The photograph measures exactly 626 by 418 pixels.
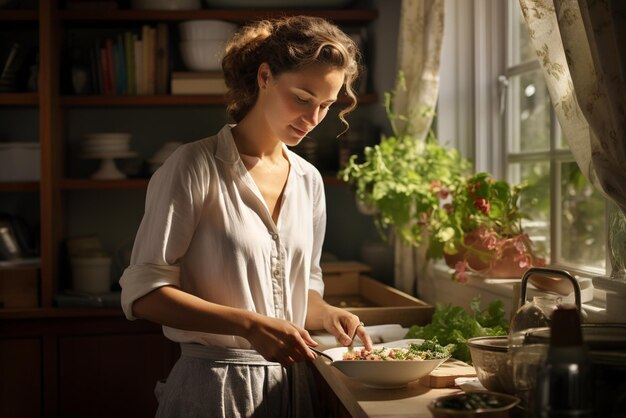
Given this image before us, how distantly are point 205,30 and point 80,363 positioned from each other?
5.16ft

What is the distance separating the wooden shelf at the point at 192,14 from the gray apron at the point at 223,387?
2.27 meters

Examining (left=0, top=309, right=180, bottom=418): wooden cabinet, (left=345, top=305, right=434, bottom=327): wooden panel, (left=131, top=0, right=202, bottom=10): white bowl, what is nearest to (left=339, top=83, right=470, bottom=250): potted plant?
(left=345, top=305, right=434, bottom=327): wooden panel

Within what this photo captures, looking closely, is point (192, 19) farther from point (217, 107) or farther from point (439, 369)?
point (439, 369)

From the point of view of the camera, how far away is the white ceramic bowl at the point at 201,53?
410cm

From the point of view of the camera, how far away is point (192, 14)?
13.5ft

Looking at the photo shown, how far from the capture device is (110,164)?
4.16 meters

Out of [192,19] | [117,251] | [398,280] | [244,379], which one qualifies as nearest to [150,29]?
[192,19]

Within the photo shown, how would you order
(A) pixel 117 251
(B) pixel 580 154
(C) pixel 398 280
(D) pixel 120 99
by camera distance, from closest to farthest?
(B) pixel 580 154, (C) pixel 398 280, (D) pixel 120 99, (A) pixel 117 251

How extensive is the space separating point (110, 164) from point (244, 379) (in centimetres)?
225

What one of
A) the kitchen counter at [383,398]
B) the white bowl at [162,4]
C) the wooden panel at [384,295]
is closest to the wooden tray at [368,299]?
the wooden panel at [384,295]

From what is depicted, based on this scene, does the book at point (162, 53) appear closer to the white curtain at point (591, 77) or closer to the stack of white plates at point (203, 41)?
the stack of white plates at point (203, 41)

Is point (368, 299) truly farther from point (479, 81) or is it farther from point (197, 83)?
point (197, 83)

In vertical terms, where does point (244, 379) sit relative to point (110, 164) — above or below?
below

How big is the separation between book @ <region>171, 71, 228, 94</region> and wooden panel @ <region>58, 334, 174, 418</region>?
112cm
